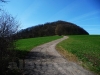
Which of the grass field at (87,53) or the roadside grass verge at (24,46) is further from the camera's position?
the roadside grass verge at (24,46)

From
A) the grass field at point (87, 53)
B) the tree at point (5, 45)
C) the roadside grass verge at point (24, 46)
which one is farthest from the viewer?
the roadside grass verge at point (24, 46)

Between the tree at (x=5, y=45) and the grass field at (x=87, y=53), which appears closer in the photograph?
the tree at (x=5, y=45)

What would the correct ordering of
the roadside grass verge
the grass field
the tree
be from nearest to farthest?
the tree < the grass field < the roadside grass verge

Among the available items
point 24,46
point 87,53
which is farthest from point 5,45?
point 24,46

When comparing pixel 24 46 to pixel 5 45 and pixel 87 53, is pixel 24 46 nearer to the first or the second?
pixel 87 53

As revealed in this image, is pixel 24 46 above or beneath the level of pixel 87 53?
beneath

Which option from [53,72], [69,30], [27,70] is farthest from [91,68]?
[69,30]

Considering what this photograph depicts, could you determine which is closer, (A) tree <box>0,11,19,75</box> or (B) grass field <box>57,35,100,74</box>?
(A) tree <box>0,11,19,75</box>

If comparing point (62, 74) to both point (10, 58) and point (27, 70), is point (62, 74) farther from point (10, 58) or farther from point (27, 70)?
point (10, 58)

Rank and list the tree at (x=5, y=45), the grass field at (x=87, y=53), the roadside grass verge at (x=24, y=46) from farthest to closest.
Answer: the roadside grass verge at (x=24, y=46), the grass field at (x=87, y=53), the tree at (x=5, y=45)

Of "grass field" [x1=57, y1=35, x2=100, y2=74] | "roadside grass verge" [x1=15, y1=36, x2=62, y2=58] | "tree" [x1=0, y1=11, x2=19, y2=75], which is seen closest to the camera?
"tree" [x1=0, y1=11, x2=19, y2=75]

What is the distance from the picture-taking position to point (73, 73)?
34.1ft

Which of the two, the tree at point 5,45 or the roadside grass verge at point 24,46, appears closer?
the tree at point 5,45

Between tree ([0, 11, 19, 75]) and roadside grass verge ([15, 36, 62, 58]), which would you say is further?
roadside grass verge ([15, 36, 62, 58])
